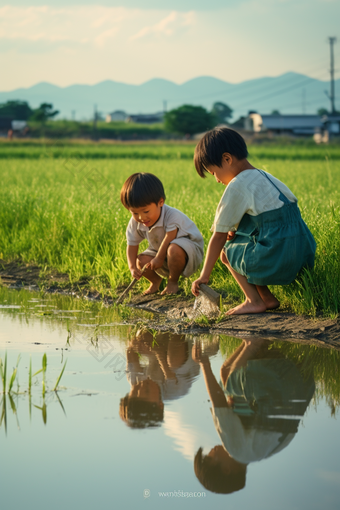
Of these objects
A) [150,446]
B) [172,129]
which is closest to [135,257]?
[150,446]

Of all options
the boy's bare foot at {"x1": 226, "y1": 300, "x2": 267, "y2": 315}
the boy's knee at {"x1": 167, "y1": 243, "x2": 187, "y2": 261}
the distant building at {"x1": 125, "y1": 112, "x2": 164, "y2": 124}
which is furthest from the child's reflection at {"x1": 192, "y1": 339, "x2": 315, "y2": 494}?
the distant building at {"x1": 125, "y1": 112, "x2": 164, "y2": 124}

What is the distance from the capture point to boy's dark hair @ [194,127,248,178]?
3.11 metres

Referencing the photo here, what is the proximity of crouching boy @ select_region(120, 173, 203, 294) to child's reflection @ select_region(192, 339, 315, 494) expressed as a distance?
1.03 metres

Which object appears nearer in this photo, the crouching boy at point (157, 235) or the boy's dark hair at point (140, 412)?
the boy's dark hair at point (140, 412)

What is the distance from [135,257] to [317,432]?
2.31 metres

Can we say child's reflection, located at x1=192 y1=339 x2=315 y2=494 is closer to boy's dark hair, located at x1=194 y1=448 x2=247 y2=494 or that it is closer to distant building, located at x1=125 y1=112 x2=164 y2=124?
boy's dark hair, located at x1=194 y1=448 x2=247 y2=494

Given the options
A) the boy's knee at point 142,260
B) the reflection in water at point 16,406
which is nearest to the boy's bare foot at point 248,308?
the boy's knee at point 142,260

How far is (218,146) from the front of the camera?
3.12m

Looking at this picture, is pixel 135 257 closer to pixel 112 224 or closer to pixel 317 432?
pixel 112 224

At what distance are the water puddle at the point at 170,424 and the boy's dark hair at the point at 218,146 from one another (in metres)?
1.06

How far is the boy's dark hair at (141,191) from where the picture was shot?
139 inches

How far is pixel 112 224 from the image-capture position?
5.13 m

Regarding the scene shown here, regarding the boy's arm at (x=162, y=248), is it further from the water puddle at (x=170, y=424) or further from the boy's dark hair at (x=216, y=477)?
the boy's dark hair at (x=216, y=477)

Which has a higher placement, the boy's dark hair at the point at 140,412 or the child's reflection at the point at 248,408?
Answer: the boy's dark hair at the point at 140,412
